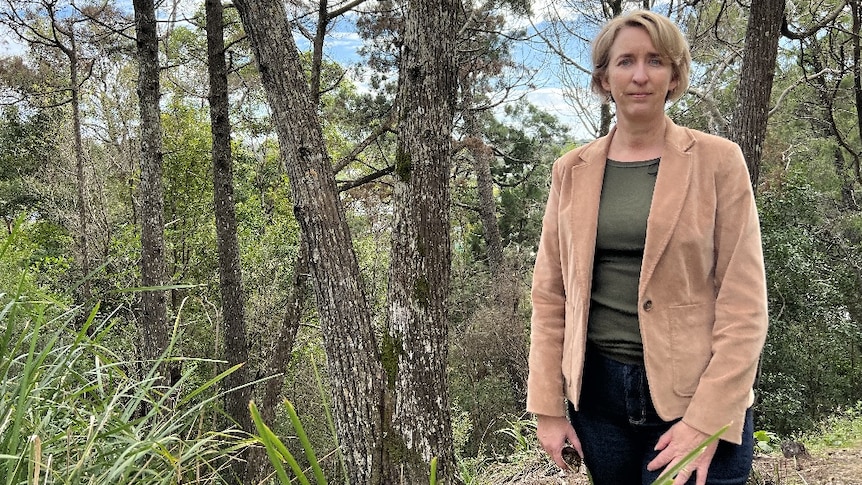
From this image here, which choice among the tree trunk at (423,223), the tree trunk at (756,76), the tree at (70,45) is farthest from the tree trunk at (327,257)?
the tree at (70,45)

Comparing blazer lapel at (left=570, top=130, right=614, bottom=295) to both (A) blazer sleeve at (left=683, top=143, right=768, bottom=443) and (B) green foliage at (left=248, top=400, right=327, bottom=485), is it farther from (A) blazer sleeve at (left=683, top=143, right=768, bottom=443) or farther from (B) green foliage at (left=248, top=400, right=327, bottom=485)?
(B) green foliage at (left=248, top=400, right=327, bottom=485)

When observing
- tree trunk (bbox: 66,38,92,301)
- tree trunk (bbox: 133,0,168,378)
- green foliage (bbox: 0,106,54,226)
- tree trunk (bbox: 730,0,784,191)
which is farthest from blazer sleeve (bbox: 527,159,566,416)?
green foliage (bbox: 0,106,54,226)

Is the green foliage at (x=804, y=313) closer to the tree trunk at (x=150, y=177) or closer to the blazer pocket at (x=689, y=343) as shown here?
the tree trunk at (x=150, y=177)

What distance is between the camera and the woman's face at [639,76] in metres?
1.27

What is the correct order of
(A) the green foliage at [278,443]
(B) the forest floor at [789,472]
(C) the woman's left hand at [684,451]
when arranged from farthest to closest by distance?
(B) the forest floor at [789,472]
(C) the woman's left hand at [684,451]
(A) the green foliage at [278,443]

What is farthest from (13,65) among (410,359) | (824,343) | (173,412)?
(824,343)

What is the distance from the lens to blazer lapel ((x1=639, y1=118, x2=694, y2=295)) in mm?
1206

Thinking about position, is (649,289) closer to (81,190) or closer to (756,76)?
(756,76)

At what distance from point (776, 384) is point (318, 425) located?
7.85m

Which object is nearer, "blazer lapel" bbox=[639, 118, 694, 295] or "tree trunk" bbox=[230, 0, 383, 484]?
"blazer lapel" bbox=[639, 118, 694, 295]

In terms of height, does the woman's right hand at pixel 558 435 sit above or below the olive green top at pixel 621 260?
below

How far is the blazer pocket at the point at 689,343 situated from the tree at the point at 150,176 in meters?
5.04

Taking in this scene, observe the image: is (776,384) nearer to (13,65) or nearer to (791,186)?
→ (791,186)

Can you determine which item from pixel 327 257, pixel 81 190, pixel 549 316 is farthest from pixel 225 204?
pixel 81 190
